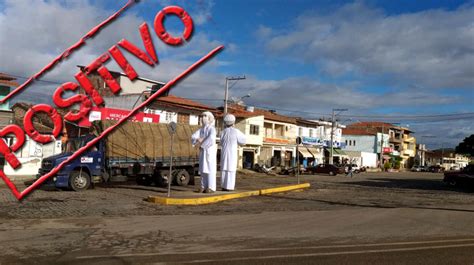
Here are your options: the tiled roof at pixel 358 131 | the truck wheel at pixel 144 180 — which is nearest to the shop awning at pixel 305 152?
the tiled roof at pixel 358 131

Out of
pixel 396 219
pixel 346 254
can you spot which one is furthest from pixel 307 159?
pixel 346 254

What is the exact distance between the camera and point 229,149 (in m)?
18.0

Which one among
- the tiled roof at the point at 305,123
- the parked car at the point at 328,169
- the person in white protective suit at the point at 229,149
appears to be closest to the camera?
the person in white protective suit at the point at 229,149

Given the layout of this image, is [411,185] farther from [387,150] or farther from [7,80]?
[387,150]

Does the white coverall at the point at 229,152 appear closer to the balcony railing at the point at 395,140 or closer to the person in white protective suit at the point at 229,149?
the person in white protective suit at the point at 229,149

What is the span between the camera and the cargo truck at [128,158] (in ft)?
62.4

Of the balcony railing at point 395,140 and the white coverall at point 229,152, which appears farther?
the balcony railing at point 395,140

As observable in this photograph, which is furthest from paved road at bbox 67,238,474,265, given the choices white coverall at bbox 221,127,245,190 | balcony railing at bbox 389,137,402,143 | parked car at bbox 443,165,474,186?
balcony railing at bbox 389,137,402,143

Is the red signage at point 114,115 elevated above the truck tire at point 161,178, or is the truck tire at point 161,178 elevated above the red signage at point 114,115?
the red signage at point 114,115

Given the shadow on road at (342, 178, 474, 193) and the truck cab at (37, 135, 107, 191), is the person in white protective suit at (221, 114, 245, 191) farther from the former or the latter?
the shadow on road at (342, 178, 474, 193)

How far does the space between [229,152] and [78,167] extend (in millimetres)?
6320

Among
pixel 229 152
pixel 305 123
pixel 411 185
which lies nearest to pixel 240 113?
pixel 305 123

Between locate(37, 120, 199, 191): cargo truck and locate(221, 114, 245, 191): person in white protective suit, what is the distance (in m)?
2.99

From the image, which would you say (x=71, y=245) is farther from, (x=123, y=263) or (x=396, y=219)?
(x=396, y=219)
